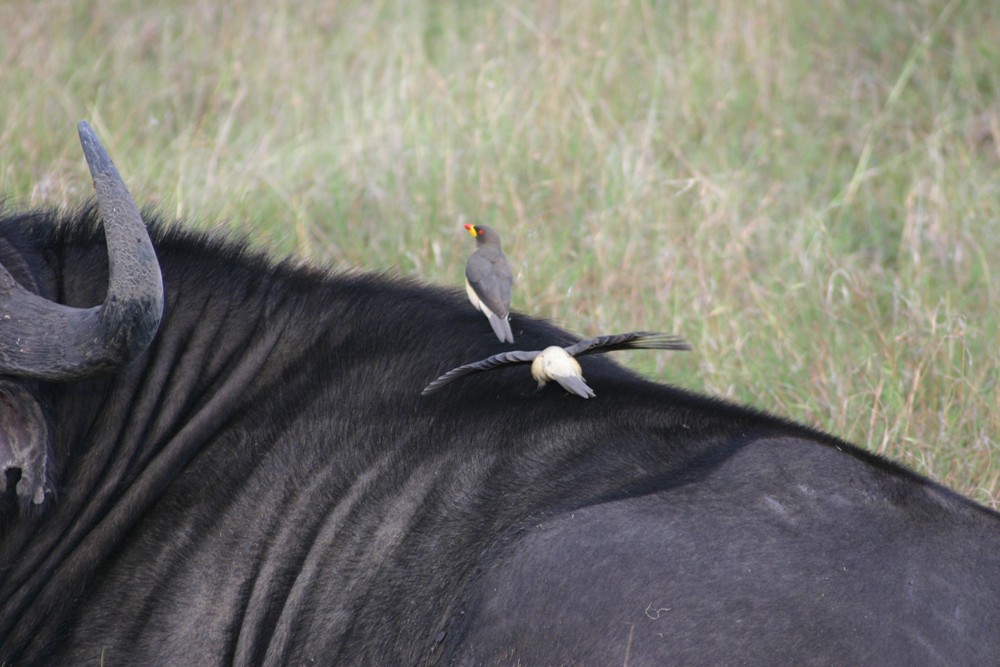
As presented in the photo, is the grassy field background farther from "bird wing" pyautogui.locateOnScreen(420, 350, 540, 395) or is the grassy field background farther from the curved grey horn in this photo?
the curved grey horn

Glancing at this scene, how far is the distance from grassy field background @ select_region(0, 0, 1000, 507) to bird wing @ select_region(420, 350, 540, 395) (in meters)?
1.79

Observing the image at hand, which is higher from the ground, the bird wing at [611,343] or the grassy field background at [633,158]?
the bird wing at [611,343]

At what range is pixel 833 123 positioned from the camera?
22.0 feet

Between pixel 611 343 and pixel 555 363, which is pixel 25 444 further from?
pixel 611 343

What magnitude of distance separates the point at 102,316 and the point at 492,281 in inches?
38.7

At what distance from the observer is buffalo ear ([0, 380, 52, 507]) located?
271 cm

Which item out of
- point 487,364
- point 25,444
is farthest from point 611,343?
point 25,444

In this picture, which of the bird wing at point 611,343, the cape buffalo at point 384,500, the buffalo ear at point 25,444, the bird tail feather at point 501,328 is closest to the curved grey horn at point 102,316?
the cape buffalo at point 384,500

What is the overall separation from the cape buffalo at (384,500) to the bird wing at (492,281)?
0.08m

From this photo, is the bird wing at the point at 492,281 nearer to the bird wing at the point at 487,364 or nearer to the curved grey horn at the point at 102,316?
the bird wing at the point at 487,364

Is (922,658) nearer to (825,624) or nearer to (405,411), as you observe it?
(825,624)

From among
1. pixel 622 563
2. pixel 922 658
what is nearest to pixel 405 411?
pixel 622 563

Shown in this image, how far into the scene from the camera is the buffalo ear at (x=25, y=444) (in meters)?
2.71

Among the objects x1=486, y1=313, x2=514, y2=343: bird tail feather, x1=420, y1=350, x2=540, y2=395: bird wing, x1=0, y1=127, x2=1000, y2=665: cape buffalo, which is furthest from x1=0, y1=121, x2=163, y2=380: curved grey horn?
x1=486, y1=313, x2=514, y2=343: bird tail feather
